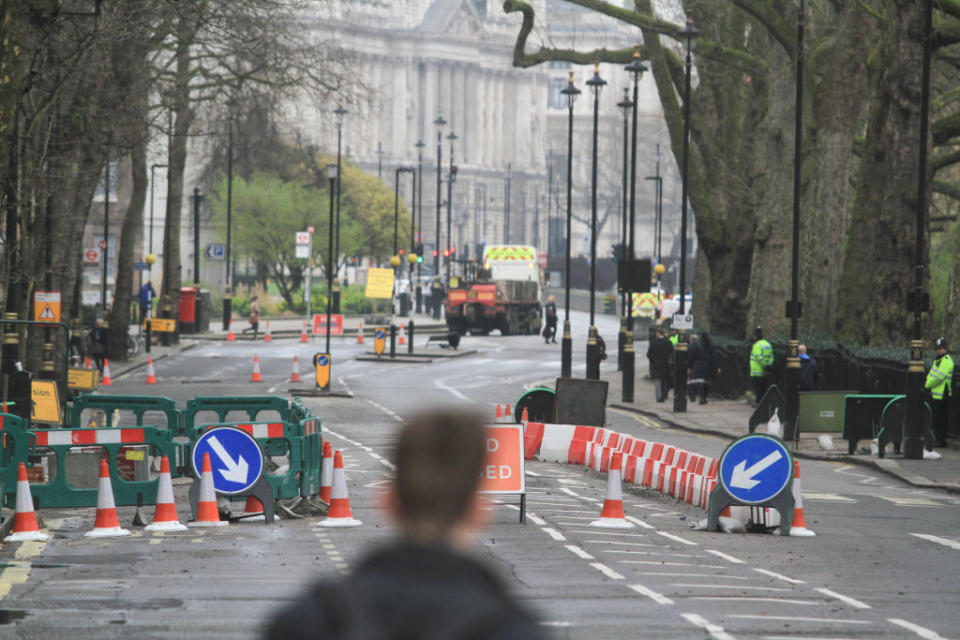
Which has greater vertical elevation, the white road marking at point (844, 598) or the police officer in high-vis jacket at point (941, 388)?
the police officer in high-vis jacket at point (941, 388)

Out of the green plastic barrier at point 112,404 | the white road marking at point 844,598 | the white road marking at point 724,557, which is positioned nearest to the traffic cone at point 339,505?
the white road marking at point 724,557

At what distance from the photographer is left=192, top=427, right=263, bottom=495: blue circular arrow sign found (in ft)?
52.2

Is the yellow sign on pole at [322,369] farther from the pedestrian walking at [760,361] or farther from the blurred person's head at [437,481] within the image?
the blurred person's head at [437,481]

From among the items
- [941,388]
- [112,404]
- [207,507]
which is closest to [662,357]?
[941,388]

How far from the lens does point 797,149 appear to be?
92.7ft

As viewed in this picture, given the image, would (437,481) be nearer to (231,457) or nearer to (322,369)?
(231,457)

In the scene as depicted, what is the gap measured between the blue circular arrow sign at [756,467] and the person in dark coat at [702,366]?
21.5m

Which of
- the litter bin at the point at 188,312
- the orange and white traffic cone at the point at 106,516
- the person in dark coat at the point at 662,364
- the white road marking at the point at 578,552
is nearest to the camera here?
the white road marking at the point at 578,552

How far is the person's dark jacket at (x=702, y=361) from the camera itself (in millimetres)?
37253

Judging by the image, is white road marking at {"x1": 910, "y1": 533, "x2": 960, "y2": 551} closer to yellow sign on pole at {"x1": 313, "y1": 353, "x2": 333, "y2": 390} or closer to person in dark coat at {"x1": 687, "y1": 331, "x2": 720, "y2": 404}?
person in dark coat at {"x1": 687, "y1": 331, "x2": 720, "y2": 404}

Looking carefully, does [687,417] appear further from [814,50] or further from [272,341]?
[272,341]

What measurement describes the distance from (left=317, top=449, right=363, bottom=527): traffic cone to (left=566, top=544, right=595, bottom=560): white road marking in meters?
2.34

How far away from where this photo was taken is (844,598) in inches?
457

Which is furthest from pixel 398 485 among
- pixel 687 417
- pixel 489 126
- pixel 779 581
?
pixel 489 126
